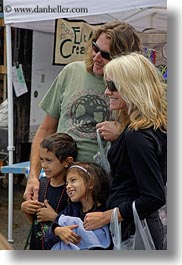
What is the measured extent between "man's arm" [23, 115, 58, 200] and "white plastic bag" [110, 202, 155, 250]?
0.48 meters

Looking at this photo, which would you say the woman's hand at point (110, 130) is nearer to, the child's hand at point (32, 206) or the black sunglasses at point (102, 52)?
the black sunglasses at point (102, 52)

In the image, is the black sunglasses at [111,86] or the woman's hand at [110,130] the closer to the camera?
the black sunglasses at [111,86]

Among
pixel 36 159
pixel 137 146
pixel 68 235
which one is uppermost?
pixel 137 146

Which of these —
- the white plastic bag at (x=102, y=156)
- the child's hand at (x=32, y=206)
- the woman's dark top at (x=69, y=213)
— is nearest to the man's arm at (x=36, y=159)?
the child's hand at (x=32, y=206)

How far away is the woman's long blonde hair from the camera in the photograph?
195cm

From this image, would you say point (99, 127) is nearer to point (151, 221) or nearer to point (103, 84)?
point (103, 84)

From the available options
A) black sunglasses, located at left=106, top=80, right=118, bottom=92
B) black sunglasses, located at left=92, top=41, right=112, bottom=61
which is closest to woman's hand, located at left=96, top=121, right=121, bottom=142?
black sunglasses, located at left=106, top=80, right=118, bottom=92

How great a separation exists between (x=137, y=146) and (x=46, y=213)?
1.93ft

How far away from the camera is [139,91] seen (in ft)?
6.44

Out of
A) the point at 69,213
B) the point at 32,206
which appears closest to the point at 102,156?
the point at 69,213

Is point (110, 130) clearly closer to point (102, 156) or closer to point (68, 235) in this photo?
point (102, 156)

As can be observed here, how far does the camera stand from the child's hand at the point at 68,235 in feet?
6.87

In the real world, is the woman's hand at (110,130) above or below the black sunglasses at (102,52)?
below

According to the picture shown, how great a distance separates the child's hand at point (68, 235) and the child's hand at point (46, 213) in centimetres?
12
